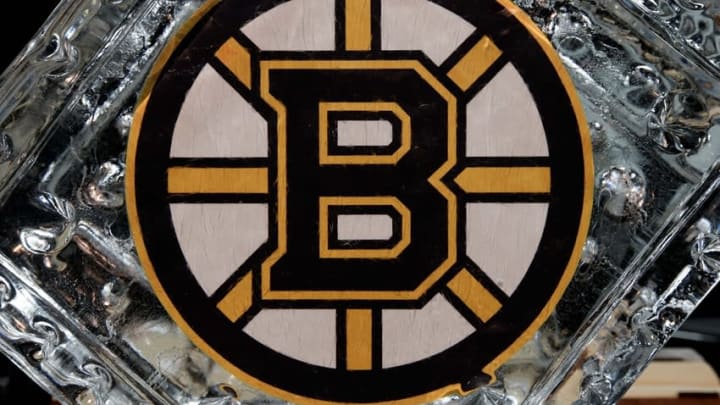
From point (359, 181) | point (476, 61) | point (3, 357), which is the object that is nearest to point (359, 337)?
point (359, 181)

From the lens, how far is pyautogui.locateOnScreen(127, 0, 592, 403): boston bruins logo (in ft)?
2.15

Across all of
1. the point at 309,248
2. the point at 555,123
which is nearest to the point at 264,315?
the point at 309,248

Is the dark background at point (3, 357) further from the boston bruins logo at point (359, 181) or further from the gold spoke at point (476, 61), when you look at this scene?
the gold spoke at point (476, 61)

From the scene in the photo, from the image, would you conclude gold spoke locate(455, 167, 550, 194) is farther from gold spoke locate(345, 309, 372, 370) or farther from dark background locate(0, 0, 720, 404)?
dark background locate(0, 0, 720, 404)

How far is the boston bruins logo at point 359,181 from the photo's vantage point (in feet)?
2.15

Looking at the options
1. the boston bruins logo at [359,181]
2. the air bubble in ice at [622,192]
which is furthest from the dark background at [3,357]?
the air bubble in ice at [622,192]

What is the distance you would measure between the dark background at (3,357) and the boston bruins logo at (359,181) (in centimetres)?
22

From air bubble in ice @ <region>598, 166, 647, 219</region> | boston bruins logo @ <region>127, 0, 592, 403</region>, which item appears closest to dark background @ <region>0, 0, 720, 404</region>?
boston bruins logo @ <region>127, 0, 592, 403</region>

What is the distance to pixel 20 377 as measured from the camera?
88cm

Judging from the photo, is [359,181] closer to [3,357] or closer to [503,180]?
[503,180]

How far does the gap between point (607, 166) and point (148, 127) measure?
38 cm

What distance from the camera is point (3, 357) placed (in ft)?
3.01

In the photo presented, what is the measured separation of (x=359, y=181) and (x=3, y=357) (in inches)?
20.4

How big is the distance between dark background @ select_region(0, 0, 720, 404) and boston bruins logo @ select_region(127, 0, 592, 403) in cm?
22
